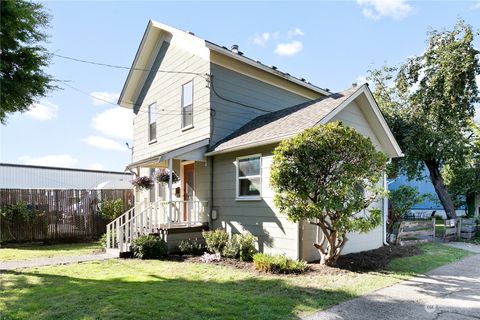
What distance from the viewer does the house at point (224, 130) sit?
9.27m

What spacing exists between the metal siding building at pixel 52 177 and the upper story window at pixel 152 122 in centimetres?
895

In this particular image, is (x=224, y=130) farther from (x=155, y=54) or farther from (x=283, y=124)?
(x=155, y=54)

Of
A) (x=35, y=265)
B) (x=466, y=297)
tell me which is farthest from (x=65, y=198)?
(x=466, y=297)

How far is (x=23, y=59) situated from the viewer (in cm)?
699

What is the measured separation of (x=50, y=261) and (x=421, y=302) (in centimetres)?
902

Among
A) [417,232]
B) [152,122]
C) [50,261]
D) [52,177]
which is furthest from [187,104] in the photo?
[52,177]

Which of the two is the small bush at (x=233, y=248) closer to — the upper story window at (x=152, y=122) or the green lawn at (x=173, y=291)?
the green lawn at (x=173, y=291)

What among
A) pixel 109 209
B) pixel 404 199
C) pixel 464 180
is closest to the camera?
pixel 404 199

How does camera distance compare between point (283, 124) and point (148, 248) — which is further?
point (283, 124)

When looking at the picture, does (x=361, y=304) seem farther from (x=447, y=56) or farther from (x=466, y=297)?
(x=447, y=56)

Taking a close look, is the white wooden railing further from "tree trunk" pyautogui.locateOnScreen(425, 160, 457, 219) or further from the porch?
"tree trunk" pyautogui.locateOnScreen(425, 160, 457, 219)

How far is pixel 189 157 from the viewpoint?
35.1 ft

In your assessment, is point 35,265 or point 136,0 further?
point 136,0

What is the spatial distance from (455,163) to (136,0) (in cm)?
1609
